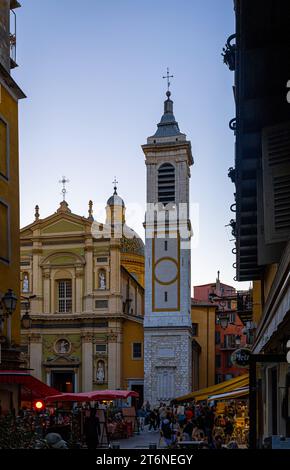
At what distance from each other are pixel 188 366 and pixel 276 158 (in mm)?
43708

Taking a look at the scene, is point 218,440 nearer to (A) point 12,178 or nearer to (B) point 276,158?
(A) point 12,178

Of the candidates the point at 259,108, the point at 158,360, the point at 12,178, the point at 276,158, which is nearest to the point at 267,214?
the point at 276,158

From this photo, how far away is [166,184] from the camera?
52312 mm

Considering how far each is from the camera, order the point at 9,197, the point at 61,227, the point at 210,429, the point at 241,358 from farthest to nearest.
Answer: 1. the point at 61,227
2. the point at 210,429
3. the point at 9,197
4. the point at 241,358

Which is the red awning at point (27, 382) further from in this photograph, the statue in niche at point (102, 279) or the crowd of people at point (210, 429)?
the statue in niche at point (102, 279)

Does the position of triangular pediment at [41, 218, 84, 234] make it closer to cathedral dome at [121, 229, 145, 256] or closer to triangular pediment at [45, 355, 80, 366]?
triangular pediment at [45, 355, 80, 366]

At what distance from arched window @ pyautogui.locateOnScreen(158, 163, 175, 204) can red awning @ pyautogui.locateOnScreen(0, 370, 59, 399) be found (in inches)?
1420

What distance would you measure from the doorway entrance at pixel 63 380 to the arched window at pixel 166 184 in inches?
519

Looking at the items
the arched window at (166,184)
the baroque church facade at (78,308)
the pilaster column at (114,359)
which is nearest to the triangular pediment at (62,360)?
the baroque church facade at (78,308)

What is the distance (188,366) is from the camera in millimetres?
50031

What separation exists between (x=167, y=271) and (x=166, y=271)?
7 centimetres

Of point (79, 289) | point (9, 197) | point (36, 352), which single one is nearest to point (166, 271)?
point (79, 289)

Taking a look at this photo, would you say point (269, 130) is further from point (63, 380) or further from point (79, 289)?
point (63, 380)

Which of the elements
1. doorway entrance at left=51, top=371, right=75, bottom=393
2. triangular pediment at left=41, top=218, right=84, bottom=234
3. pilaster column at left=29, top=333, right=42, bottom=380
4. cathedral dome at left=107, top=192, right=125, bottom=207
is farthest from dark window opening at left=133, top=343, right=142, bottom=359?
cathedral dome at left=107, top=192, right=125, bottom=207
